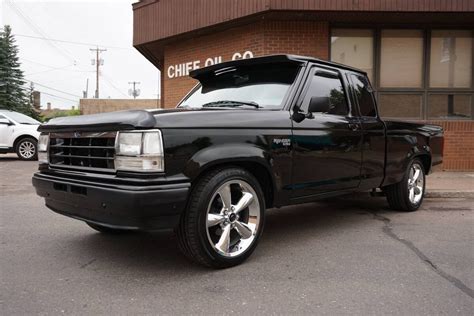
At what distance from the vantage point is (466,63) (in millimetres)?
10656

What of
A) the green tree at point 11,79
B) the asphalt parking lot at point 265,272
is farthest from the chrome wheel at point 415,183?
the green tree at point 11,79

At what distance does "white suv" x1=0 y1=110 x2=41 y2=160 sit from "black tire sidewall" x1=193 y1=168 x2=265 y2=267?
37.3 ft

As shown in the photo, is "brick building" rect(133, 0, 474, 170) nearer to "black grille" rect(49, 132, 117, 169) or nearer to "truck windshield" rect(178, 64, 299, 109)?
"truck windshield" rect(178, 64, 299, 109)

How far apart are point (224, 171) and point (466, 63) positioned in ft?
30.1

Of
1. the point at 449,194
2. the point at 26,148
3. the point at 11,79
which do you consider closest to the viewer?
the point at 449,194

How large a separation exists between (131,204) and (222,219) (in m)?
0.86

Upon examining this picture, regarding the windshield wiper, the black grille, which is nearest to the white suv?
the black grille

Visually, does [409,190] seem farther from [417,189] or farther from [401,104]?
[401,104]

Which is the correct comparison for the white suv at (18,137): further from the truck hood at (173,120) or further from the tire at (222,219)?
the tire at (222,219)

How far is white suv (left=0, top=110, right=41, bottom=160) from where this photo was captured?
1359 cm

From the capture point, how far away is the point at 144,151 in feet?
10.9

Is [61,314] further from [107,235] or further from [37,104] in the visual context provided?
[37,104]

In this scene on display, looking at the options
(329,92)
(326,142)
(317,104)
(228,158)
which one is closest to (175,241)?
(228,158)

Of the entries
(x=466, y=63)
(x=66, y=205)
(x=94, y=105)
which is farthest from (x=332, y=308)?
(x=94, y=105)
